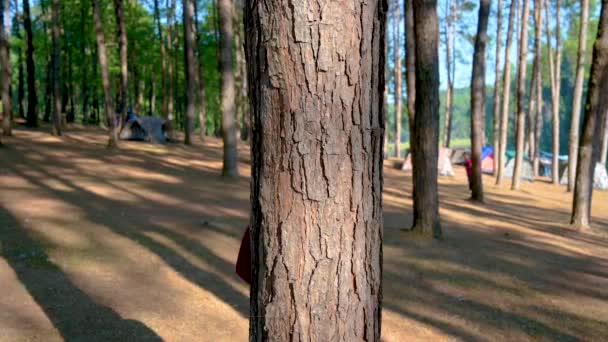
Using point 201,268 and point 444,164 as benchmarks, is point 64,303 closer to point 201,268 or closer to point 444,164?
point 201,268

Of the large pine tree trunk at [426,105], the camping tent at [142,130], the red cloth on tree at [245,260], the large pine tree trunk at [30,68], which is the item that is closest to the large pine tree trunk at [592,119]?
the large pine tree trunk at [426,105]

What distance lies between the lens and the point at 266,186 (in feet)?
5.72

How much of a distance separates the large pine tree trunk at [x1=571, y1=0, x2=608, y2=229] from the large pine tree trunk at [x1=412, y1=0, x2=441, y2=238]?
364cm

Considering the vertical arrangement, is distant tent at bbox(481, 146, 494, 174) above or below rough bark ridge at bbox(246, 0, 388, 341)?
below

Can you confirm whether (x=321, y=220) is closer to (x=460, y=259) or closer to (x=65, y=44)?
(x=460, y=259)

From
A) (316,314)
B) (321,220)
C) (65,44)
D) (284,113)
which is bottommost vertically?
(316,314)

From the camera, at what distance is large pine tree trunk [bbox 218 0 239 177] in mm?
12281

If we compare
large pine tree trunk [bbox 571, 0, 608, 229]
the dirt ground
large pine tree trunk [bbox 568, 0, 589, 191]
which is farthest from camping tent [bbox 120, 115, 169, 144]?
large pine tree trunk [bbox 571, 0, 608, 229]

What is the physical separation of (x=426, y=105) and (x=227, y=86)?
20.7 ft

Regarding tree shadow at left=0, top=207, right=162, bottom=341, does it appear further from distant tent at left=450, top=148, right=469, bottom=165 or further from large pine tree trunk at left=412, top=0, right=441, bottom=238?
distant tent at left=450, top=148, right=469, bottom=165

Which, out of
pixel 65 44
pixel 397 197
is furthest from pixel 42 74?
pixel 397 197

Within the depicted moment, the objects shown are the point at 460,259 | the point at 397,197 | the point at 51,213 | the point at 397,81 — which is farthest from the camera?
the point at 397,81

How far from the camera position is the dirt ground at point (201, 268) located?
14.2ft

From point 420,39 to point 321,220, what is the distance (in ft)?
21.8
